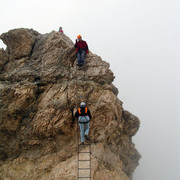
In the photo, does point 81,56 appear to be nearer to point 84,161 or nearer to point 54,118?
point 54,118

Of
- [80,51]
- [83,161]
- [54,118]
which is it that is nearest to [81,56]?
[80,51]

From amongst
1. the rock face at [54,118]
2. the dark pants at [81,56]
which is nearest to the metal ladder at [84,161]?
the rock face at [54,118]

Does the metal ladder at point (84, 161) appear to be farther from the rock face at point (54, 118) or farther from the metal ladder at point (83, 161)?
the rock face at point (54, 118)

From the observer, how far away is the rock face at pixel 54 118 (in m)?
9.84

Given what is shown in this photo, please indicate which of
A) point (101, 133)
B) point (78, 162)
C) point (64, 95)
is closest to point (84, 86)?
point (64, 95)

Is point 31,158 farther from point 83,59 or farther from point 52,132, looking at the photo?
point 83,59

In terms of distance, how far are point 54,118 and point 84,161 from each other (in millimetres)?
3567

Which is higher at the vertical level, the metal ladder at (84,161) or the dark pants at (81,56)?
the dark pants at (81,56)

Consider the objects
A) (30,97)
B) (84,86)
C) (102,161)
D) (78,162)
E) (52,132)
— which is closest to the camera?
(78,162)

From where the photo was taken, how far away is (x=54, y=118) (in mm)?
10570

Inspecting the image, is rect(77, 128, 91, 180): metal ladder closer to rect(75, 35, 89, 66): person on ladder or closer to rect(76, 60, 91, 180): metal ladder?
rect(76, 60, 91, 180): metal ladder

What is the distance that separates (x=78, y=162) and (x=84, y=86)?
5.59 metres

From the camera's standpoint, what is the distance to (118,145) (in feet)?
42.5

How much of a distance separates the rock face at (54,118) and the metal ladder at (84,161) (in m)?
0.29
